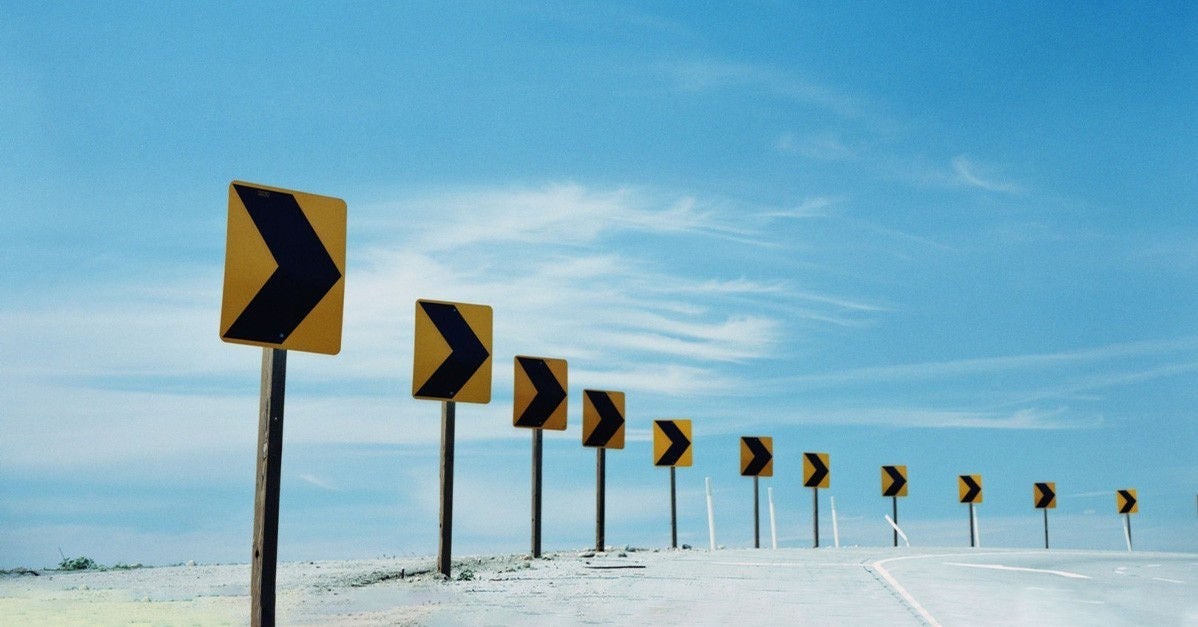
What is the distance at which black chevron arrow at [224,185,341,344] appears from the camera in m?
8.40

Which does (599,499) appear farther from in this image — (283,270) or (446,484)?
(283,270)

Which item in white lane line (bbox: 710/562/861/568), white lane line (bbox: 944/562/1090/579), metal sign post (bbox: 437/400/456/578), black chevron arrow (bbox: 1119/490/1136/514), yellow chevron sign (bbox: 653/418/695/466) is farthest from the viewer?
black chevron arrow (bbox: 1119/490/1136/514)

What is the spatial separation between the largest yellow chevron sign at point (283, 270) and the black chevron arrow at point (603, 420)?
1442cm

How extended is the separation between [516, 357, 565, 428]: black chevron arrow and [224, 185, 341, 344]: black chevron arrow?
430 inches


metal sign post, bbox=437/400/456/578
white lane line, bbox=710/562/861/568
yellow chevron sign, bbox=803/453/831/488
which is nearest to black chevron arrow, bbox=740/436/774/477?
yellow chevron sign, bbox=803/453/831/488

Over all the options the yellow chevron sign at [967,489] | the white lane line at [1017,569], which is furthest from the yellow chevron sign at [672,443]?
the yellow chevron sign at [967,489]

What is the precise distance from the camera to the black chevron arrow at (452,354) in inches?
563

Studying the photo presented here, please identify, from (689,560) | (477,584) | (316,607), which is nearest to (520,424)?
(689,560)

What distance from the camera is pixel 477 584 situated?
13.4 metres

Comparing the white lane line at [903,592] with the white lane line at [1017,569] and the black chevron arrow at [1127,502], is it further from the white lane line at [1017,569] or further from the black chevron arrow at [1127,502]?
the black chevron arrow at [1127,502]

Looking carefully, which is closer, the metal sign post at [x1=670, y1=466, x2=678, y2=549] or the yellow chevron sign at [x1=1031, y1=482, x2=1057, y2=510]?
the metal sign post at [x1=670, y1=466, x2=678, y2=549]

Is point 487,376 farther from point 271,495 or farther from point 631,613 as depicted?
point 271,495

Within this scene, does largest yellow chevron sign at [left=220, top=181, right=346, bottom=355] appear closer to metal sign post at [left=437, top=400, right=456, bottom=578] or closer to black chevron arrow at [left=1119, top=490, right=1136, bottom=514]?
metal sign post at [left=437, top=400, right=456, bottom=578]

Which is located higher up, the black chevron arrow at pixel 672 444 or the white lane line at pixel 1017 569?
the black chevron arrow at pixel 672 444
